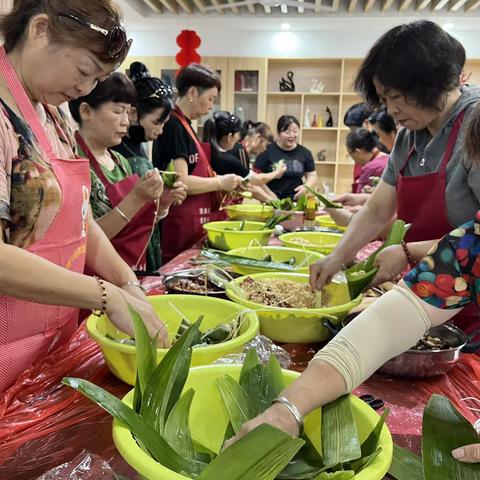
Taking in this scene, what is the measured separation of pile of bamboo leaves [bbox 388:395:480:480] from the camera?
2.40 ft

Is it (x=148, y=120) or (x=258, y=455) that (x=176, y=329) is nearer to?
(x=258, y=455)

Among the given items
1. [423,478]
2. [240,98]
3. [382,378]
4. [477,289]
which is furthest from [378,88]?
[240,98]

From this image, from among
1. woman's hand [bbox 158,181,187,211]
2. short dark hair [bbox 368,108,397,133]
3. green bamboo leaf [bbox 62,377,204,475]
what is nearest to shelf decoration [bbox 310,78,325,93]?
short dark hair [bbox 368,108,397,133]

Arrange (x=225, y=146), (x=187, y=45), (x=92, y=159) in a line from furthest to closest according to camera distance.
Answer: (x=187, y=45), (x=225, y=146), (x=92, y=159)

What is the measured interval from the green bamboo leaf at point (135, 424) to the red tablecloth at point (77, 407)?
15 cm

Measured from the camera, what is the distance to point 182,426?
763 millimetres

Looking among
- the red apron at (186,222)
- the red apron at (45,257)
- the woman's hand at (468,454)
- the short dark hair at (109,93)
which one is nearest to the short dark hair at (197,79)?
the red apron at (186,222)

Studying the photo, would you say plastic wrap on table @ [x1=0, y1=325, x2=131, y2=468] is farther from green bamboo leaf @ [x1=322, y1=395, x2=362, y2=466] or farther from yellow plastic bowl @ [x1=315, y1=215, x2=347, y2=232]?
yellow plastic bowl @ [x1=315, y1=215, x2=347, y2=232]

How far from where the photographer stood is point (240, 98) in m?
7.46

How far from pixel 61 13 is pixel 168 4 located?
6.57 meters

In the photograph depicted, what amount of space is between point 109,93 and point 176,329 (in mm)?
1162

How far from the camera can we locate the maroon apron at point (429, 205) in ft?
5.01

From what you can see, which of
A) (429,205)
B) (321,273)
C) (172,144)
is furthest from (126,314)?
(172,144)

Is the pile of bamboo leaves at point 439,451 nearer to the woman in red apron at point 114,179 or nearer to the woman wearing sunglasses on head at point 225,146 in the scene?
the woman in red apron at point 114,179
